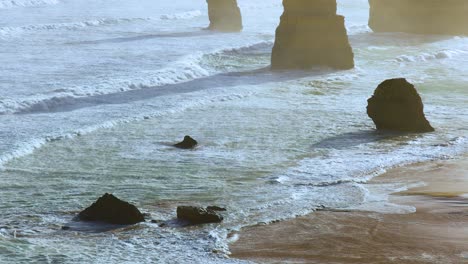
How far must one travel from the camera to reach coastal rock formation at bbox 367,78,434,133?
1553 centimetres

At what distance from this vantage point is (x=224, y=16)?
126ft

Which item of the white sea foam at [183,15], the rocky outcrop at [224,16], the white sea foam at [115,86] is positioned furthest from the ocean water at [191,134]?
the white sea foam at [183,15]

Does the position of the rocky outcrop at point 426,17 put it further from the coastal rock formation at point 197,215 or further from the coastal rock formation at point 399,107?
the coastal rock formation at point 197,215

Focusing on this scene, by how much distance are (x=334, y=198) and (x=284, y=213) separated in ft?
2.91

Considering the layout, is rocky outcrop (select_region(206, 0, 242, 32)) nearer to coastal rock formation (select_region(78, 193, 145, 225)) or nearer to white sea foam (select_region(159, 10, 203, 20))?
white sea foam (select_region(159, 10, 203, 20))

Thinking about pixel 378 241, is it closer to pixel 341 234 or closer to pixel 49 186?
pixel 341 234

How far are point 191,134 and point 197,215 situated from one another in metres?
5.82

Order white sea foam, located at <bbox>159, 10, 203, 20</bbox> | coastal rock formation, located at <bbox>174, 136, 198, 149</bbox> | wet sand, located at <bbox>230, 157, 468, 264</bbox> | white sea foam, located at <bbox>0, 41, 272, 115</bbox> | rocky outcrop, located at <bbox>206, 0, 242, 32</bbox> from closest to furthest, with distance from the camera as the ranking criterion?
wet sand, located at <bbox>230, 157, 468, 264</bbox>
coastal rock formation, located at <bbox>174, 136, 198, 149</bbox>
white sea foam, located at <bbox>0, 41, 272, 115</bbox>
rocky outcrop, located at <bbox>206, 0, 242, 32</bbox>
white sea foam, located at <bbox>159, 10, 203, 20</bbox>

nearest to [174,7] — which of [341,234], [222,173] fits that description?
[222,173]

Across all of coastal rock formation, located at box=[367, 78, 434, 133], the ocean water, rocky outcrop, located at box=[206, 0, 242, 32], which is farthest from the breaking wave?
coastal rock formation, located at box=[367, 78, 434, 133]

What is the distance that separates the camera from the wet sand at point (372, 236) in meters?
8.70

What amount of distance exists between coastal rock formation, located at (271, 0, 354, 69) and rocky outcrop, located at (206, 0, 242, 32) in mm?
12624

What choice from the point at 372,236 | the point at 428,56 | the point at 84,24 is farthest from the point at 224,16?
the point at 372,236

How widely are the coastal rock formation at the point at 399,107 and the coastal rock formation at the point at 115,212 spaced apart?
6697mm
